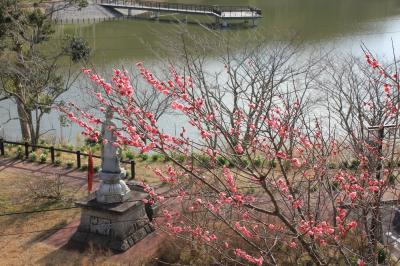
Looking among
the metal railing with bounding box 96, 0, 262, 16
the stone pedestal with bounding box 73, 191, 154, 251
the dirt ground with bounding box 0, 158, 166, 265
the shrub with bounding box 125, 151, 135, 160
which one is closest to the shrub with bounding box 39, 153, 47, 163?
the dirt ground with bounding box 0, 158, 166, 265

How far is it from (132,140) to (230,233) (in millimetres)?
→ 3952

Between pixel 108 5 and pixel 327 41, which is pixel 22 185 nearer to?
pixel 327 41

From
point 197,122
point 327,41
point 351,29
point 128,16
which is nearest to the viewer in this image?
point 197,122

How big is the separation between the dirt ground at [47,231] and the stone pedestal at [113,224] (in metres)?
0.19

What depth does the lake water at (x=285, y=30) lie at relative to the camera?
28769 mm

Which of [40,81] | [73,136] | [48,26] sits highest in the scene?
[48,26]

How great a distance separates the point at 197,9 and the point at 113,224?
36.6 meters

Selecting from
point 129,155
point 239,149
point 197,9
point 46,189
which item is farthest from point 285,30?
point 239,149

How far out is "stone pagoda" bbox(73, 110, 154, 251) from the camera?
1038 cm

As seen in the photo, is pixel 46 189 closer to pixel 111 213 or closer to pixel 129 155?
pixel 111 213

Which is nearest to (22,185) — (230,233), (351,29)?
(230,233)

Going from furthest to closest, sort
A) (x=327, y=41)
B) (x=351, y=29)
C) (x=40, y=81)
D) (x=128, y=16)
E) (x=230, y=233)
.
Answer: (x=128, y=16) → (x=351, y=29) → (x=327, y=41) → (x=40, y=81) → (x=230, y=233)

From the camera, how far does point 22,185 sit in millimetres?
13320

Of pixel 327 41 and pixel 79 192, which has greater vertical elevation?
pixel 327 41
